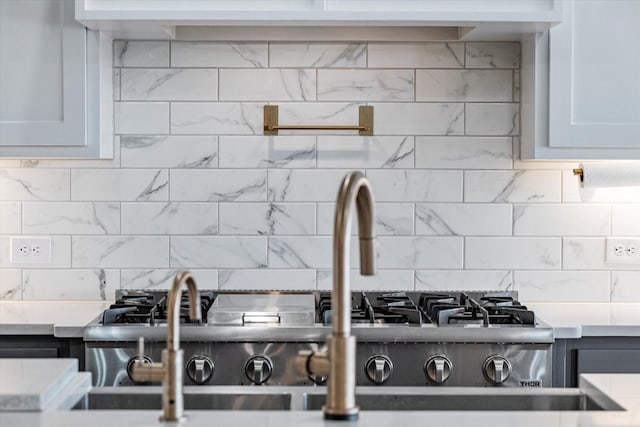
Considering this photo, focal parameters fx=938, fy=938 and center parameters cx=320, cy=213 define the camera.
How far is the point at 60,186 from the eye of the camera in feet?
11.4

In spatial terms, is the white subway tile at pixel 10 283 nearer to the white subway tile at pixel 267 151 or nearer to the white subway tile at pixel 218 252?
the white subway tile at pixel 218 252

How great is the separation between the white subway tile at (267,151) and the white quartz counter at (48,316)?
707mm

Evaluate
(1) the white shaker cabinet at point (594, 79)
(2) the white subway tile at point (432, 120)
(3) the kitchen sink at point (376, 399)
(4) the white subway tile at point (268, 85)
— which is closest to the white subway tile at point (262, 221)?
(4) the white subway tile at point (268, 85)

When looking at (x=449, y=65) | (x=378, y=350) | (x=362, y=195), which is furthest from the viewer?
(x=449, y=65)

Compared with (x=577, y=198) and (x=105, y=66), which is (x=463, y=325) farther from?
(x=105, y=66)

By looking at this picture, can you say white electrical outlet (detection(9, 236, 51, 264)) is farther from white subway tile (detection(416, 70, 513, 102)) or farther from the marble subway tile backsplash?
white subway tile (detection(416, 70, 513, 102))

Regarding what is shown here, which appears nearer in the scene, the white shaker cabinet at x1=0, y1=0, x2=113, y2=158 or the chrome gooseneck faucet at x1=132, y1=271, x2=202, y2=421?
the chrome gooseneck faucet at x1=132, y1=271, x2=202, y2=421

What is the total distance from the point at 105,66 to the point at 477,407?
198cm

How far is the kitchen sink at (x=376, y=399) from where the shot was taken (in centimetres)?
184

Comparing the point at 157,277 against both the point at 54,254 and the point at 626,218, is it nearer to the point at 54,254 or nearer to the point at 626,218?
the point at 54,254

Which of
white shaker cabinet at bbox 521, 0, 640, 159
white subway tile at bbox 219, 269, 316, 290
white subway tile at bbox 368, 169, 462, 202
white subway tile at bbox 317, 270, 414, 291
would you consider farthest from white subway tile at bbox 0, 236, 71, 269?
white shaker cabinet at bbox 521, 0, 640, 159

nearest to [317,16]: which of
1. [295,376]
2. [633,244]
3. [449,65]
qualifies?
[449,65]

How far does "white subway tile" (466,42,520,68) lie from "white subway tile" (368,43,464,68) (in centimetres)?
4

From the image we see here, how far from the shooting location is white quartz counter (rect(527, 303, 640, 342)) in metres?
2.91
